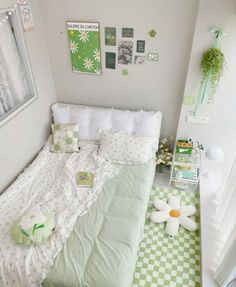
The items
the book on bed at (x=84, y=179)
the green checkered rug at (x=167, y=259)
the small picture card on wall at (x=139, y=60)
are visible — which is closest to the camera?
the green checkered rug at (x=167, y=259)

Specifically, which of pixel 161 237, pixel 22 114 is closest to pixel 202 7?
pixel 22 114

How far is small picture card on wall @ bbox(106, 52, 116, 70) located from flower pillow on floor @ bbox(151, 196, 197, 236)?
148 cm

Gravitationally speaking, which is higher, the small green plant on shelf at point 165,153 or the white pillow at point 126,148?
the white pillow at point 126,148

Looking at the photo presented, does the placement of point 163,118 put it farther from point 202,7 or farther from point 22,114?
point 22,114

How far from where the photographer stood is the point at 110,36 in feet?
7.90

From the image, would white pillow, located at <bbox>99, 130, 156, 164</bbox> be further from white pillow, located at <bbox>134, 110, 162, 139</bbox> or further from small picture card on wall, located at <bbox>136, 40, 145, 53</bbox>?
small picture card on wall, located at <bbox>136, 40, 145, 53</bbox>

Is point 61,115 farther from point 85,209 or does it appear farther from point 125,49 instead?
point 85,209

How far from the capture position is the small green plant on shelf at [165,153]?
2785 mm

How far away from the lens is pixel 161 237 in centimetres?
225

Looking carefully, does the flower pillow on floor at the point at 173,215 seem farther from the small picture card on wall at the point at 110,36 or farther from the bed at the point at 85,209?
the small picture card on wall at the point at 110,36

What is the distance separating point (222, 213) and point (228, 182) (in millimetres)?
286

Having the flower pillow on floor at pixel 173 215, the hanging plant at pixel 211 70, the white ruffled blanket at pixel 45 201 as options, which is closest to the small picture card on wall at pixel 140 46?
the hanging plant at pixel 211 70

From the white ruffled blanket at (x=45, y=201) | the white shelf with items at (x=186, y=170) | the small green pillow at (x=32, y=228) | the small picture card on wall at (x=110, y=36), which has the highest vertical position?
the small picture card on wall at (x=110, y=36)

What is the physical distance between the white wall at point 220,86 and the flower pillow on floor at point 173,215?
27.8 inches
